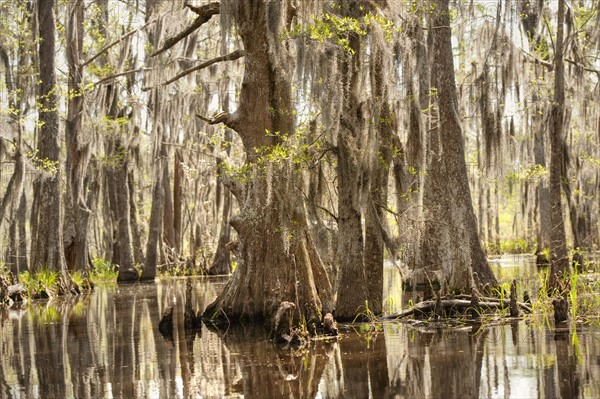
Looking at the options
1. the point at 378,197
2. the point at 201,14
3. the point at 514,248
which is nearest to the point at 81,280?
the point at 201,14

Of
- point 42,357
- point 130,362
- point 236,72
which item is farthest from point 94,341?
point 236,72

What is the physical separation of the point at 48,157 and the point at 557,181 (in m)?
12.5

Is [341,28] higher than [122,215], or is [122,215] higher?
[341,28]

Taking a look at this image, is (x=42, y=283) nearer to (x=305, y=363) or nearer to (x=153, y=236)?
(x=153, y=236)

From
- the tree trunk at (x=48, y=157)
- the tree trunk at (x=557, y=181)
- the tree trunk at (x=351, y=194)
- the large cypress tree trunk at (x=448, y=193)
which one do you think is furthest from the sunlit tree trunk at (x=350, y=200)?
the tree trunk at (x=48, y=157)

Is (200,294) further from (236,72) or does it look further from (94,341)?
(236,72)

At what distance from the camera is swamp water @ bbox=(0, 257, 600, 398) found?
7.75m

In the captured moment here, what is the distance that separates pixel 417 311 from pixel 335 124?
3093mm

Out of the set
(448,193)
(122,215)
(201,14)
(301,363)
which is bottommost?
(301,363)

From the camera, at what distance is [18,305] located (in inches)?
749

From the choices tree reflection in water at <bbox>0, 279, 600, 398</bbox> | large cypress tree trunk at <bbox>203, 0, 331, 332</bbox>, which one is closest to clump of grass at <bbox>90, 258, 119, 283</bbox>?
tree reflection in water at <bbox>0, 279, 600, 398</bbox>

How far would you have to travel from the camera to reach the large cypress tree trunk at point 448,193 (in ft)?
47.3

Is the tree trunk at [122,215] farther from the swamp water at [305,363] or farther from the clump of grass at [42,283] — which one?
the swamp water at [305,363]

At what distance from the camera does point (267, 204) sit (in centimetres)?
1240
